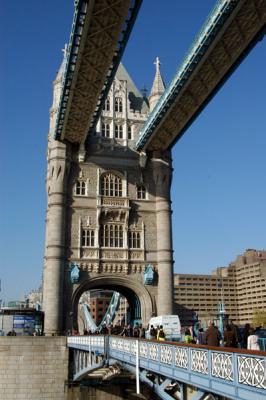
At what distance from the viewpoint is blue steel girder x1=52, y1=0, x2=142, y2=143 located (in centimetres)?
2770

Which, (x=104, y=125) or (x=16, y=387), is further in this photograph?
(x=104, y=125)

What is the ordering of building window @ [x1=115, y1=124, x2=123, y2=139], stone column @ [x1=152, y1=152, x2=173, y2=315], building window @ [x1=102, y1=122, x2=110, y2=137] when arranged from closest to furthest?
stone column @ [x1=152, y1=152, x2=173, y2=315]
building window @ [x1=102, y1=122, x2=110, y2=137]
building window @ [x1=115, y1=124, x2=123, y2=139]

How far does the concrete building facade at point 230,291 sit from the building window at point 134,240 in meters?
120

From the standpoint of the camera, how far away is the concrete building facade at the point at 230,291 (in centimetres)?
15975

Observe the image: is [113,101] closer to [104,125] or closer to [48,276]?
[104,125]

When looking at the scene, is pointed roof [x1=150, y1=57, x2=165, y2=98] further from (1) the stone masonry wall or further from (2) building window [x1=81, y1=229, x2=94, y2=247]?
(1) the stone masonry wall

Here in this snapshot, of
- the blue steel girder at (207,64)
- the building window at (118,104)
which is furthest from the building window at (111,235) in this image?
the building window at (118,104)

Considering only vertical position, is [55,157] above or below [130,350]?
above

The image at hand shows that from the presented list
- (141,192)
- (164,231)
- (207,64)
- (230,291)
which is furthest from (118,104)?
(230,291)

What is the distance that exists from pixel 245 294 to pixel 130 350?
156 metres

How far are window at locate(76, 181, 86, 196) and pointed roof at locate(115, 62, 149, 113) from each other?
989cm

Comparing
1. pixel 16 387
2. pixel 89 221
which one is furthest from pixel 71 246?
pixel 16 387

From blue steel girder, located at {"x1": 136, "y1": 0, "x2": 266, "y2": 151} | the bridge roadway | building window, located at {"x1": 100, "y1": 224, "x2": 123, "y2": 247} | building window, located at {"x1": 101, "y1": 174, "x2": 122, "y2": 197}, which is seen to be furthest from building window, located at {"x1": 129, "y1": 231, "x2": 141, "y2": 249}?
the bridge roadway

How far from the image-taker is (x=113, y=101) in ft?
151
